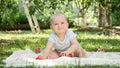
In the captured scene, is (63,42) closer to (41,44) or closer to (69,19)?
(41,44)

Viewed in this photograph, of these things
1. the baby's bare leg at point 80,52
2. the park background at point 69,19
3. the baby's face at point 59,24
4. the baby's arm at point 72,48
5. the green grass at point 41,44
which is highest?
the baby's face at point 59,24

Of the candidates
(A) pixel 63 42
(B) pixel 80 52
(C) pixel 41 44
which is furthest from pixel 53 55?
(C) pixel 41 44

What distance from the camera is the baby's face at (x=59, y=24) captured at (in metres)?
5.26

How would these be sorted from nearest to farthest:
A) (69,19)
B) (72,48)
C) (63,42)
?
(72,48) < (63,42) < (69,19)

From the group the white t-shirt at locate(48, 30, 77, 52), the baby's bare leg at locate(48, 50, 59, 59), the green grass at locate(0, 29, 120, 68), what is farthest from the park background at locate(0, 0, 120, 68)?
the baby's bare leg at locate(48, 50, 59, 59)

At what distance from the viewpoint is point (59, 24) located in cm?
527

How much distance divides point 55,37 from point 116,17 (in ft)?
56.6

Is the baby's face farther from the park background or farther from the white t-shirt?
the park background

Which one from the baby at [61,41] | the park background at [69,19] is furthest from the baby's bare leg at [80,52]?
the park background at [69,19]

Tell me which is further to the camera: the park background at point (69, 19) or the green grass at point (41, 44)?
the park background at point (69, 19)

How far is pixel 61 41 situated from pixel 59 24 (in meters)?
0.26

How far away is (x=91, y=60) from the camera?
468 cm

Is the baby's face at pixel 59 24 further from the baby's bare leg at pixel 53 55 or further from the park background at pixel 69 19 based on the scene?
the park background at pixel 69 19

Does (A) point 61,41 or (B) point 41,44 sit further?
(B) point 41,44
